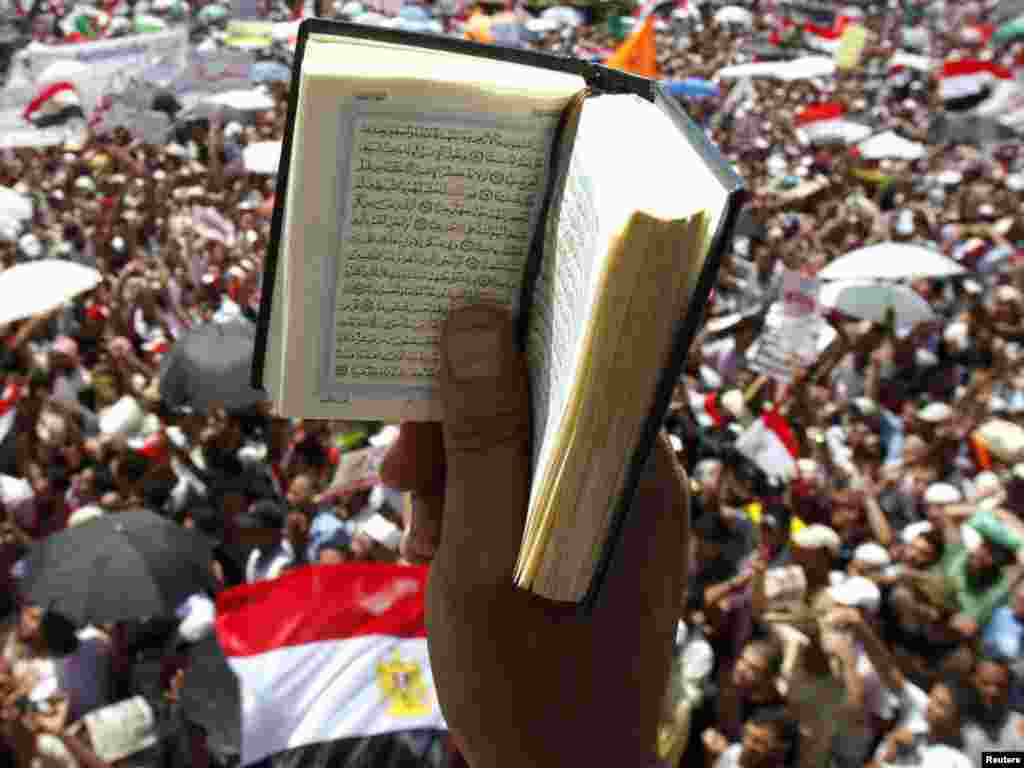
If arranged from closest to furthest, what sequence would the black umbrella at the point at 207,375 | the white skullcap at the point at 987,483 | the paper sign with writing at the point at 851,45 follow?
the white skullcap at the point at 987,483
the black umbrella at the point at 207,375
the paper sign with writing at the point at 851,45

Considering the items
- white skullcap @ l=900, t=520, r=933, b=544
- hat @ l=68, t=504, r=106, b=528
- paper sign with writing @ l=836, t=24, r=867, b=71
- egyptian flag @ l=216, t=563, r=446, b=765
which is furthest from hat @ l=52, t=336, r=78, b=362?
paper sign with writing @ l=836, t=24, r=867, b=71

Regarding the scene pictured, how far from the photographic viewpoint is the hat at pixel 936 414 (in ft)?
20.3

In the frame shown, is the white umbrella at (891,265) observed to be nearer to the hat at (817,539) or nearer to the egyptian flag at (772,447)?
the egyptian flag at (772,447)

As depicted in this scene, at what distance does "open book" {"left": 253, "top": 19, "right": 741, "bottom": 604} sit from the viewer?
3.23ft

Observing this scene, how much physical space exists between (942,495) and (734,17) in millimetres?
23765

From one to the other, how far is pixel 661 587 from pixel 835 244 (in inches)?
386

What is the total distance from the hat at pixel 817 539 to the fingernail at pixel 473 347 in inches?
142

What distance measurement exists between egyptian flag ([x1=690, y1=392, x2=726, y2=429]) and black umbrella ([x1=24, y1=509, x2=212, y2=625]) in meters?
3.45

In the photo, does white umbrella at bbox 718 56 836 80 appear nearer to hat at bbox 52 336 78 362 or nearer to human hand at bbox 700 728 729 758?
hat at bbox 52 336 78 362

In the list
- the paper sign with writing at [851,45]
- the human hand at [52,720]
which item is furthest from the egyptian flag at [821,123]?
the human hand at [52,720]

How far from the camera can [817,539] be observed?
4559 mm

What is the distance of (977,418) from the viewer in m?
6.30

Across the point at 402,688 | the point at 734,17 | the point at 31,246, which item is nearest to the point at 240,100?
the point at 31,246

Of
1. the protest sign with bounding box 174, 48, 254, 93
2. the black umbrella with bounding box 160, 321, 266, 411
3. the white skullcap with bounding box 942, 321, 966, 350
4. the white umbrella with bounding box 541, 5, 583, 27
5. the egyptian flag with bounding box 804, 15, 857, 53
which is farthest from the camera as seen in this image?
the white umbrella with bounding box 541, 5, 583, 27
